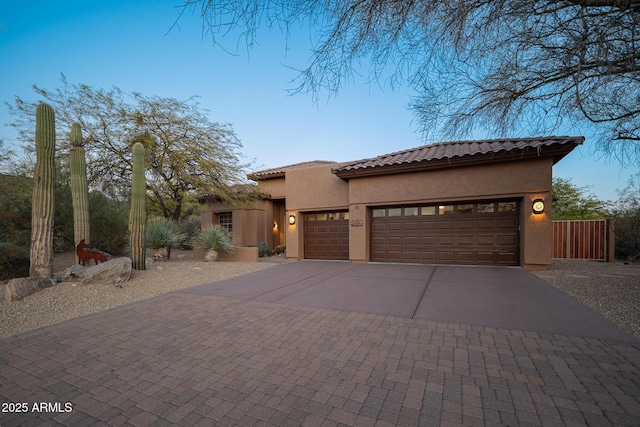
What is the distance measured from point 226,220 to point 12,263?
398 inches

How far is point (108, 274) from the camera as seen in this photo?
6.89 m

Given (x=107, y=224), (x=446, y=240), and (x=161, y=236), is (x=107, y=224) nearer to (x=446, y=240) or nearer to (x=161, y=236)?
(x=161, y=236)

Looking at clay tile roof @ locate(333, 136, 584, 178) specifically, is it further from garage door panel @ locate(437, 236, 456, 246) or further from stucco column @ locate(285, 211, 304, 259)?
stucco column @ locate(285, 211, 304, 259)

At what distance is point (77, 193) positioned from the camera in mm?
7941

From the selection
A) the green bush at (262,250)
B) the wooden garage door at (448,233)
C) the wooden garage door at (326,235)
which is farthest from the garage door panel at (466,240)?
the green bush at (262,250)

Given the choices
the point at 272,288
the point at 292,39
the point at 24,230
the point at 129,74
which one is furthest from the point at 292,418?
the point at 24,230

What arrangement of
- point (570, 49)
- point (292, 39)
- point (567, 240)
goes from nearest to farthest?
point (292, 39)
point (570, 49)
point (567, 240)

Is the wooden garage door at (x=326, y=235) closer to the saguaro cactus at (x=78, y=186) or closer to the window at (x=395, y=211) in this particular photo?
the window at (x=395, y=211)

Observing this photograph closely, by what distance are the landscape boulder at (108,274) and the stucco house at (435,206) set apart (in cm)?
692

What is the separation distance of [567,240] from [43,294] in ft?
59.2

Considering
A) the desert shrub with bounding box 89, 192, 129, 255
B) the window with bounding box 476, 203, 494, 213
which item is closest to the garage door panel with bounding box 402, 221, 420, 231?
the window with bounding box 476, 203, 494, 213

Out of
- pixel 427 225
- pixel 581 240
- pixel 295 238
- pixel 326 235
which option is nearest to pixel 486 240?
pixel 427 225

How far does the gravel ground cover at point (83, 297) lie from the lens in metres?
4.75

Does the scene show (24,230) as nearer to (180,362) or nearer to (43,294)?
(43,294)
